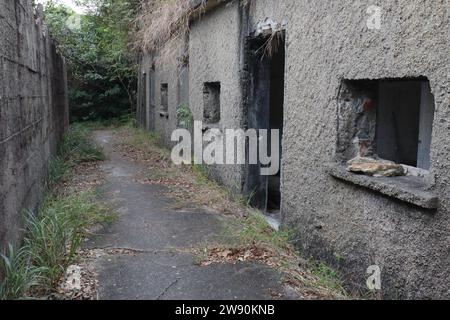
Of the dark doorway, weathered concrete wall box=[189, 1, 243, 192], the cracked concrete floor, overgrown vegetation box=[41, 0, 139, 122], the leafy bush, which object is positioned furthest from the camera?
overgrown vegetation box=[41, 0, 139, 122]

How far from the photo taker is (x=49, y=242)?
3896 mm

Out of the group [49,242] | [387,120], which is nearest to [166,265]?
[49,242]

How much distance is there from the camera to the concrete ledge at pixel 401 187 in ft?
8.72

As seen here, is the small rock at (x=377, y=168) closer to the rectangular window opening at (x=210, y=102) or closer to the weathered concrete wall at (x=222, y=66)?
the weathered concrete wall at (x=222, y=66)

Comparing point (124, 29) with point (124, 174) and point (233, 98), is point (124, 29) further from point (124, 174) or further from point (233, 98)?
point (233, 98)

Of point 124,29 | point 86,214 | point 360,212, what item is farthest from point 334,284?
point 124,29

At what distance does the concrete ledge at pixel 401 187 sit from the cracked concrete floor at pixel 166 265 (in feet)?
3.09

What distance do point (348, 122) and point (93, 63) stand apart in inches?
637

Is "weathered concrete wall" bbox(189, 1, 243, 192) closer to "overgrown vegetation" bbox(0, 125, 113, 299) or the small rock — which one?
"overgrown vegetation" bbox(0, 125, 113, 299)

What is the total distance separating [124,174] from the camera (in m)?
8.32

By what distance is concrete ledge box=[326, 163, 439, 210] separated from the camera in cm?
266

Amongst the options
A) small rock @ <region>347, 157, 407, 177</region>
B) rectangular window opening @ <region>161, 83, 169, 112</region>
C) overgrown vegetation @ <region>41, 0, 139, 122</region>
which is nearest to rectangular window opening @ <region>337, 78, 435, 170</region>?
small rock @ <region>347, 157, 407, 177</region>
